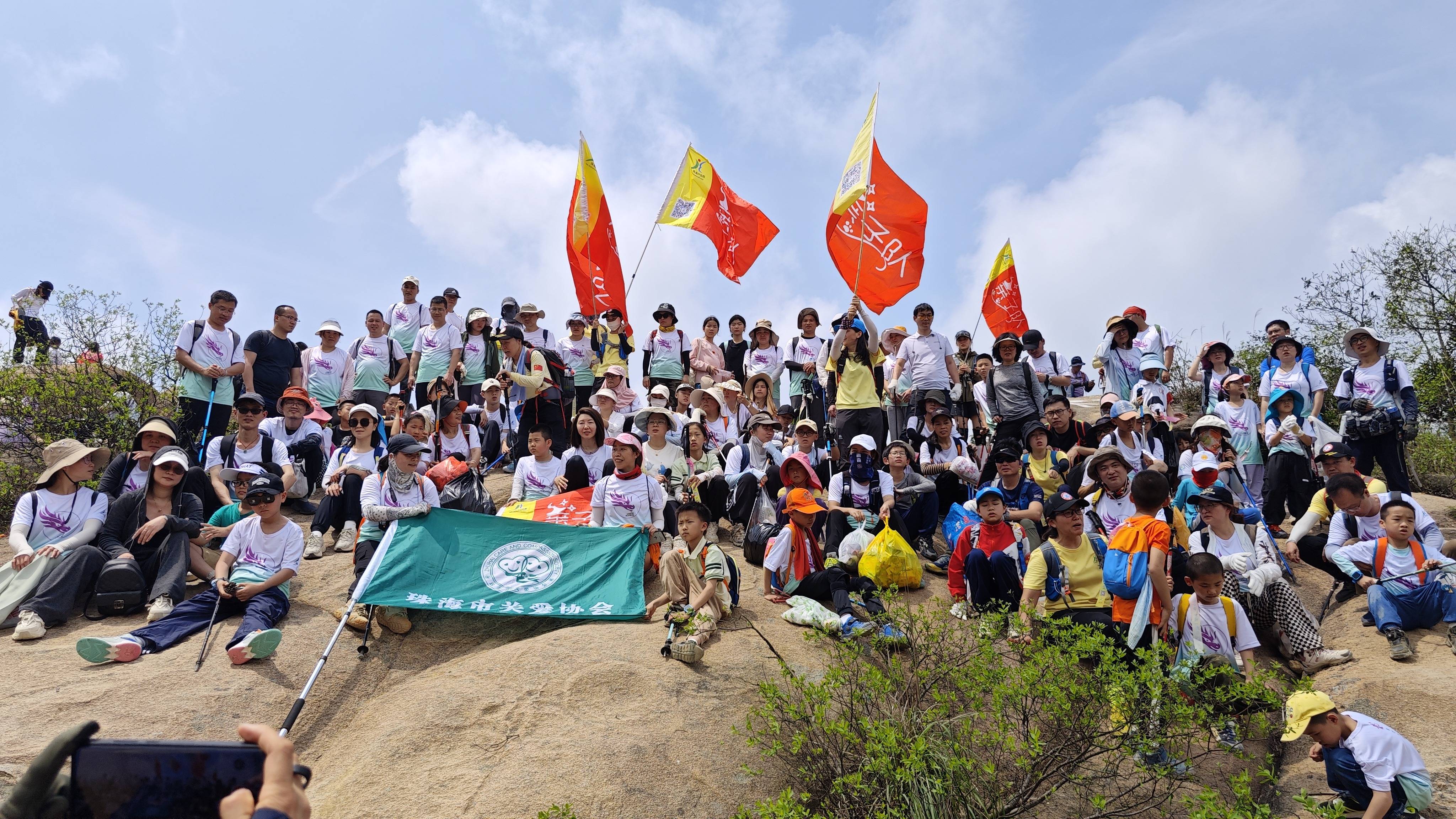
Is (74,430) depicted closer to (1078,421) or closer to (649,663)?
(649,663)

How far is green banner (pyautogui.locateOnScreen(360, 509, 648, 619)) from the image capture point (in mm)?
7078

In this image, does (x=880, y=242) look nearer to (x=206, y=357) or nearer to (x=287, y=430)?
(x=287, y=430)

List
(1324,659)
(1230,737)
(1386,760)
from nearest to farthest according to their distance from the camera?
(1386,760) → (1230,737) → (1324,659)

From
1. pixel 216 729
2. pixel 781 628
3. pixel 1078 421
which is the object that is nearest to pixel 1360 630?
pixel 1078 421

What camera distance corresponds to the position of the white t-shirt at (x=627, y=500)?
820 cm

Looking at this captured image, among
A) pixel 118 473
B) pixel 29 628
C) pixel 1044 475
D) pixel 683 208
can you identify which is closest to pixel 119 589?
pixel 29 628

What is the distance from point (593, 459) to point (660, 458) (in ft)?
2.47

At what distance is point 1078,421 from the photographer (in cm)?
1022

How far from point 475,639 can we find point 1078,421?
7.39m

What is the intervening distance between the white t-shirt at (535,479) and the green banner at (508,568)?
1181 millimetres

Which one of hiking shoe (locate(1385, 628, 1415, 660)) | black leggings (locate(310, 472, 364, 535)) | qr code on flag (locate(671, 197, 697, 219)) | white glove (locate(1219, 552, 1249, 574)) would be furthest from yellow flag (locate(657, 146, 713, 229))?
hiking shoe (locate(1385, 628, 1415, 660))

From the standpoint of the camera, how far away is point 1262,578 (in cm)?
700

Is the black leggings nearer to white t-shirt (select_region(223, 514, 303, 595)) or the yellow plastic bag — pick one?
white t-shirt (select_region(223, 514, 303, 595))

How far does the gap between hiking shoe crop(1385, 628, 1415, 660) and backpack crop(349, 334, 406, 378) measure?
37.8ft
